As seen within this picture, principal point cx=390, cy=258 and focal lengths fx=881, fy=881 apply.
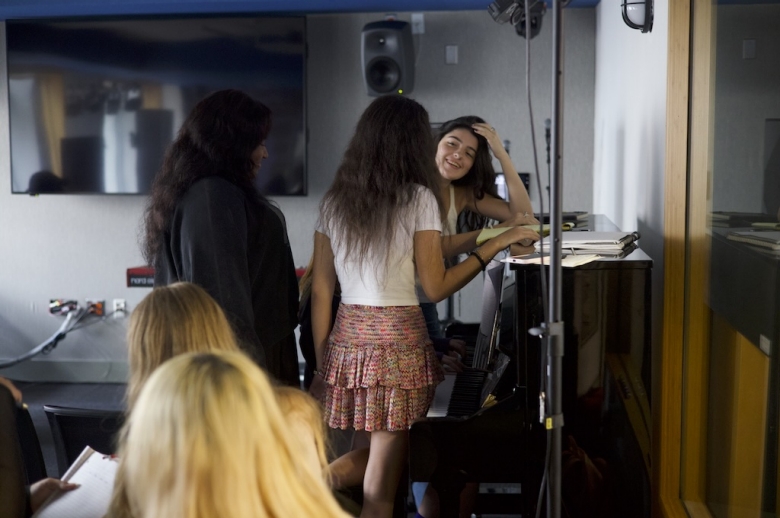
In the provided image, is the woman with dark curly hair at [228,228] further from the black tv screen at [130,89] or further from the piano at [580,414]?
the black tv screen at [130,89]

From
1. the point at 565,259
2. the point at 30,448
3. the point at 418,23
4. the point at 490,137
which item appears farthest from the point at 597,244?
the point at 418,23

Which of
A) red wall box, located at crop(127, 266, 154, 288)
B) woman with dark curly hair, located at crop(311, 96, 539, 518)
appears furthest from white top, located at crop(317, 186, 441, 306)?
red wall box, located at crop(127, 266, 154, 288)

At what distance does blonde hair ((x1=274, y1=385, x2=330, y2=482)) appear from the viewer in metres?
1.47

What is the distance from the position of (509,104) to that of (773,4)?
3.38 metres

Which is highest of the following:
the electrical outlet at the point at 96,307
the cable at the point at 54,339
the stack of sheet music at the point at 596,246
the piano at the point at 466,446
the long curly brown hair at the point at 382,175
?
the long curly brown hair at the point at 382,175

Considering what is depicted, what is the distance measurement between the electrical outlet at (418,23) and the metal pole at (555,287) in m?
3.52

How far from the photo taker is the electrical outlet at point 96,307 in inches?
207

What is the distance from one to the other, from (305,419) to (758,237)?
36.3 inches

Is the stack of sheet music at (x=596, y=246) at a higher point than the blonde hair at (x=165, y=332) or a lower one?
higher

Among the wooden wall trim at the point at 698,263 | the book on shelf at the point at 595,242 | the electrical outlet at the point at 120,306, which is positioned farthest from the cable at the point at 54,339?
the wooden wall trim at the point at 698,263

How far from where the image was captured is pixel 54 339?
5.16m

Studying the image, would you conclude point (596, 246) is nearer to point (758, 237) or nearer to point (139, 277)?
point (758, 237)

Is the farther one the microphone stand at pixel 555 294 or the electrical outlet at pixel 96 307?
the electrical outlet at pixel 96 307

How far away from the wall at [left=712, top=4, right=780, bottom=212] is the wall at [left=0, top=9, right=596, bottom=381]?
9.76 ft
